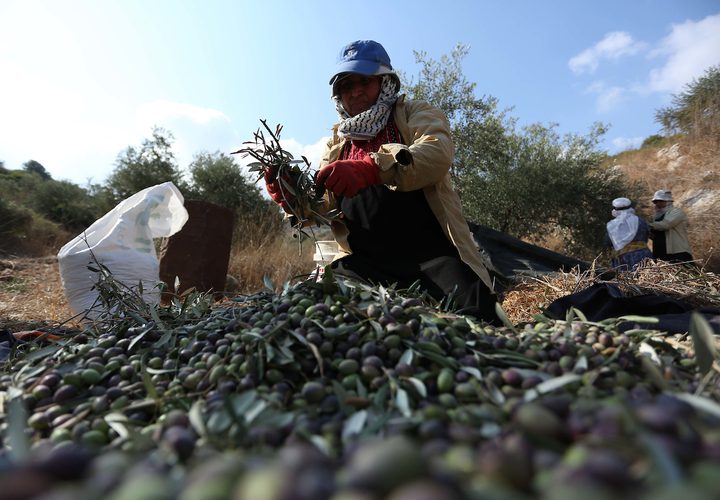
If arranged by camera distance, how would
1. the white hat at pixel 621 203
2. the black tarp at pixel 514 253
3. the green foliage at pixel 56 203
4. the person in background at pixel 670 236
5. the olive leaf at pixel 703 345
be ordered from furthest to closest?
the green foliage at pixel 56 203
the white hat at pixel 621 203
the person in background at pixel 670 236
the black tarp at pixel 514 253
the olive leaf at pixel 703 345

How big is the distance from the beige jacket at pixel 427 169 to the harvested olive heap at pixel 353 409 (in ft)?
2.88

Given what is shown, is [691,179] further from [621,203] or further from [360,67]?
[360,67]

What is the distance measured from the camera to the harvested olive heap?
417mm

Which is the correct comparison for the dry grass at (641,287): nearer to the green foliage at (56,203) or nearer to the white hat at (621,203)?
the white hat at (621,203)

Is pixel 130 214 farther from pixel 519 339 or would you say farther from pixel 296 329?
pixel 519 339

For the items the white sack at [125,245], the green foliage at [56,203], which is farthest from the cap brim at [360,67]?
the green foliage at [56,203]

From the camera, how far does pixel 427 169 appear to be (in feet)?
7.64

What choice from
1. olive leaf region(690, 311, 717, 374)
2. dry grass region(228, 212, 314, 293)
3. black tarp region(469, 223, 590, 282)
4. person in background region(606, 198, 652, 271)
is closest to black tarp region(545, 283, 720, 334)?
olive leaf region(690, 311, 717, 374)

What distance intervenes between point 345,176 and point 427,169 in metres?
0.46

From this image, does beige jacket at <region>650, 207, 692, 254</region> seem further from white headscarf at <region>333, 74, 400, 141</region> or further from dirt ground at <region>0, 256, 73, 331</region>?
→ dirt ground at <region>0, 256, 73, 331</region>

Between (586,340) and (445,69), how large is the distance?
370 inches

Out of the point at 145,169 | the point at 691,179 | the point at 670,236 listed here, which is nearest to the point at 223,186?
the point at 145,169

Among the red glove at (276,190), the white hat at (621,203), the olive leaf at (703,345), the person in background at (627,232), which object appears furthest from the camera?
the white hat at (621,203)

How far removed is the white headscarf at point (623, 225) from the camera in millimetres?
6883
